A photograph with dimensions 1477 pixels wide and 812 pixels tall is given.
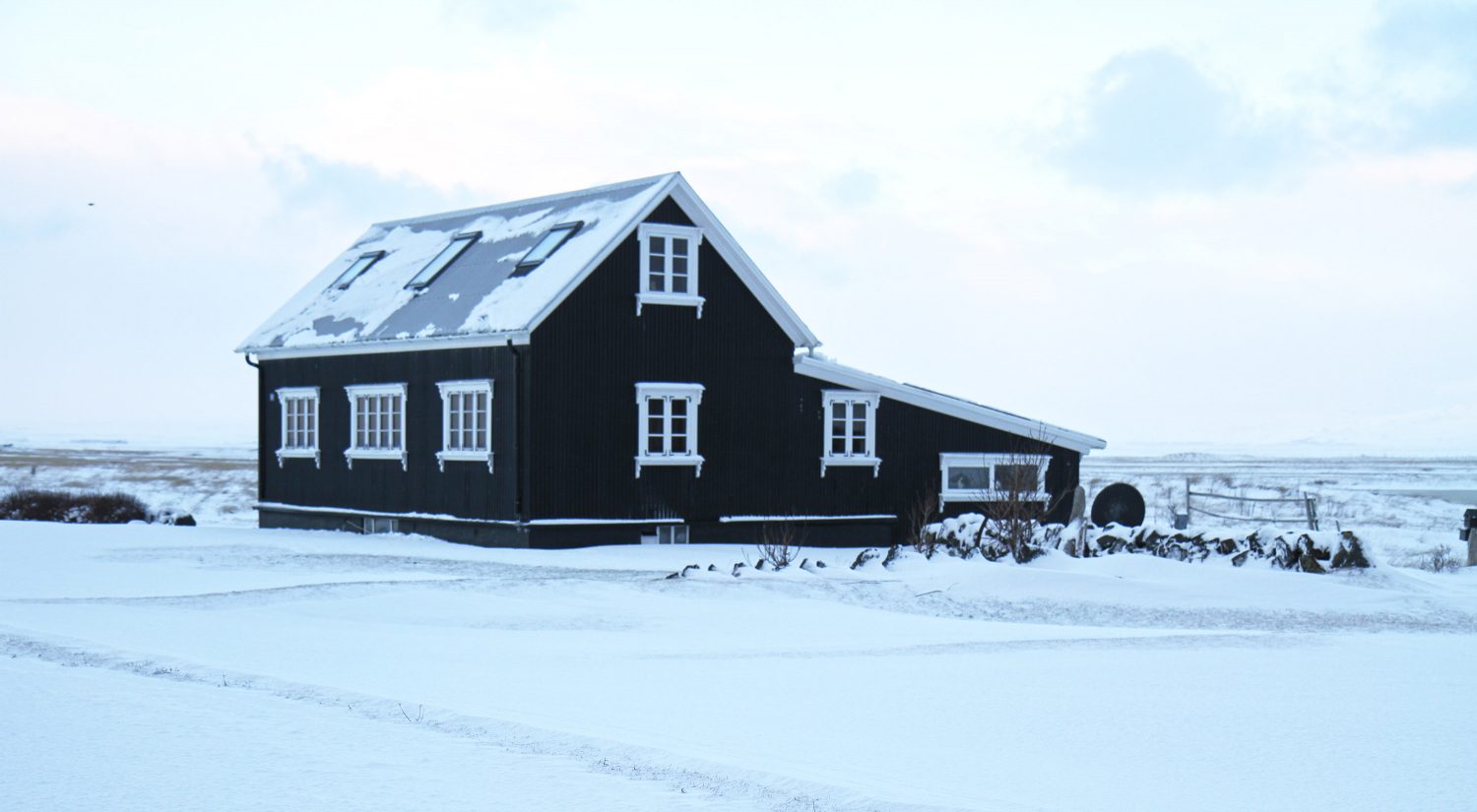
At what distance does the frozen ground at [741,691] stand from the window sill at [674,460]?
6557 mm

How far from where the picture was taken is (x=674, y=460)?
30.0m

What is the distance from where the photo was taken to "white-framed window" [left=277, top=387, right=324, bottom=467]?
114ft

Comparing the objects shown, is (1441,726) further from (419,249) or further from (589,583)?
(419,249)

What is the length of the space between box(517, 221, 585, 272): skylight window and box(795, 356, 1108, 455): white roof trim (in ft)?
17.4

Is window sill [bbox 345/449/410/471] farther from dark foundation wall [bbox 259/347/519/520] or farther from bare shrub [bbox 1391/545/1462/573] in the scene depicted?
bare shrub [bbox 1391/545/1462/573]

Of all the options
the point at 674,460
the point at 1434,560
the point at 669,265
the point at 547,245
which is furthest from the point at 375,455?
the point at 1434,560

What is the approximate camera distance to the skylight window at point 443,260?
110ft

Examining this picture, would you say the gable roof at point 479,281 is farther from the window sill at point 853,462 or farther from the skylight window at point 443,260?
the window sill at point 853,462

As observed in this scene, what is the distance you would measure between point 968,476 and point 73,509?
2195 cm

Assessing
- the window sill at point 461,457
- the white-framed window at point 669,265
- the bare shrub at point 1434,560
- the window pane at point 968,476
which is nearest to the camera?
the bare shrub at point 1434,560

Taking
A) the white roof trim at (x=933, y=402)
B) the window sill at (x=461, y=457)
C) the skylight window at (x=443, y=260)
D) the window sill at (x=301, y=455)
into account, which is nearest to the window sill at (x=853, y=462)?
the white roof trim at (x=933, y=402)

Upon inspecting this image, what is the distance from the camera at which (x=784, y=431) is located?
3180cm

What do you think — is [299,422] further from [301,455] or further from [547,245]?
[547,245]

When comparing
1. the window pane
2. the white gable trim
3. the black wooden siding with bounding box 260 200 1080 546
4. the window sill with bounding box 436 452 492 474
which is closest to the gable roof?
the white gable trim
